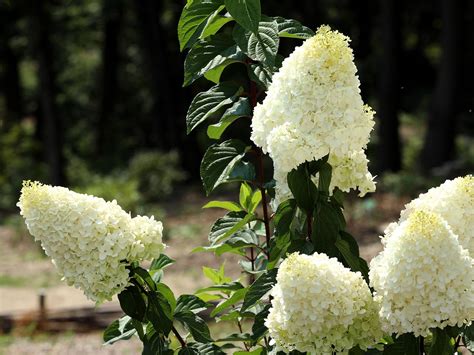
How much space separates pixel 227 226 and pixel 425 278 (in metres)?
0.74

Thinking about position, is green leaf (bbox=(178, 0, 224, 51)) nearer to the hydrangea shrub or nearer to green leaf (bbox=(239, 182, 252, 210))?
the hydrangea shrub

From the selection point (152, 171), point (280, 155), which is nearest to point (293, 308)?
point (280, 155)

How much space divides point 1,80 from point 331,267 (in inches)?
999

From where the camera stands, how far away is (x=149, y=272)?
234cm

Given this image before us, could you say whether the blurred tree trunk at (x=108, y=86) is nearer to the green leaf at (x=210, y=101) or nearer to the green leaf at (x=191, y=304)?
the green leaf at (x=210, y=101)

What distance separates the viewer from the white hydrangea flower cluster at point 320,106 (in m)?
1.97

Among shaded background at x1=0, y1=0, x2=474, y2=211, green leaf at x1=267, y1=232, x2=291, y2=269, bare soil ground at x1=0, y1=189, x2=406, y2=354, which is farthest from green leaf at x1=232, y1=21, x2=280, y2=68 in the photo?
shaded background at x1=0, y1=0, x2=474, y2=211

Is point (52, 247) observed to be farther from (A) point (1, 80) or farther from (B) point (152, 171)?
(A) point (1, 80)

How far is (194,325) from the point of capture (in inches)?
91.4

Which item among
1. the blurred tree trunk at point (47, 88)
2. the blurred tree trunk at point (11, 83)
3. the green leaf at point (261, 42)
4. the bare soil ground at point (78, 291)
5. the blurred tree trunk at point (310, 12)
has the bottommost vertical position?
the green leaf at point (261, 42)

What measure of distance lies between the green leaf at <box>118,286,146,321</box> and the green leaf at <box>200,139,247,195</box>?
31 centimetres

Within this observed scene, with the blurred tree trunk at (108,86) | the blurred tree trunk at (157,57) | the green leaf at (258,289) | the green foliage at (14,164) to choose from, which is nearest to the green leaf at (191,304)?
the green leaf at (258,289)

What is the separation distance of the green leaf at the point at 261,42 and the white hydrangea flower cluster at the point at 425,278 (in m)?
0.58

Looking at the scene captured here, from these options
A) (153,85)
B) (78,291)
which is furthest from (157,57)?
(78,291)
